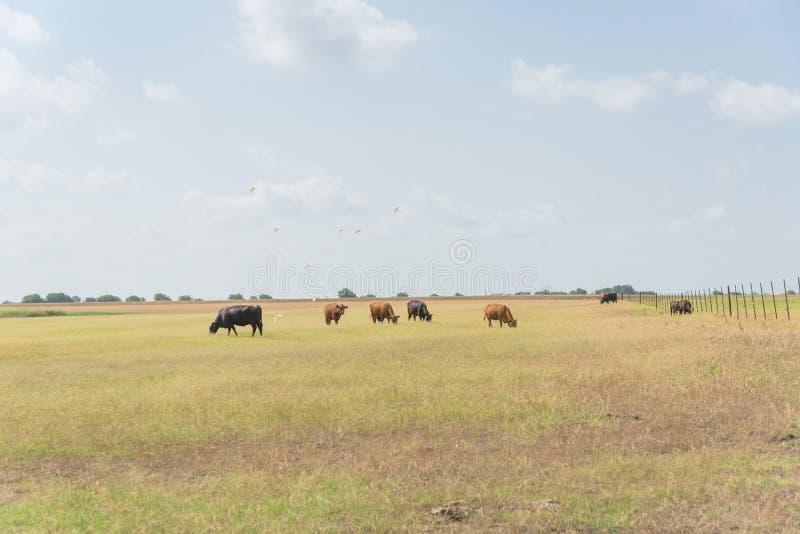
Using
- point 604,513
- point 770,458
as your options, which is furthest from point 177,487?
point 770,458

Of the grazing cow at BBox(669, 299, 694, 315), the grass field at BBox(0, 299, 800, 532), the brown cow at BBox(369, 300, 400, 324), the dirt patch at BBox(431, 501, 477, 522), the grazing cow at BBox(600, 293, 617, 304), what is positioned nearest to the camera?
the dirt patch at BBox(431, 501, 477, 522)

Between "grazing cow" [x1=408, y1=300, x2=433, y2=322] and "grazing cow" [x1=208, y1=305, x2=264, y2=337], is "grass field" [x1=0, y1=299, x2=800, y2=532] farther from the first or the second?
"grazing cow" [x1=408, y1=300, x2=433, y2=322]

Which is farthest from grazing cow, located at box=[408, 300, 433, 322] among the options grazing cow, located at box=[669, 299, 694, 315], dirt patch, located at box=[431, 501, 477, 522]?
dirt patch, located at box=[431, 501, 477, 522]

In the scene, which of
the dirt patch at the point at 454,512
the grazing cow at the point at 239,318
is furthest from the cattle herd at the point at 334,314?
the dirt patch at the point at 454,512

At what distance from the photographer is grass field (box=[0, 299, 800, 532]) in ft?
29.5

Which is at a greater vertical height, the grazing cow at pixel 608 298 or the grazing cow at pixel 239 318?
the grazing cow at pixel 608 298

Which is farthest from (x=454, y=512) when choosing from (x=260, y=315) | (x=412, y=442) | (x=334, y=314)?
(x=334, y=314)

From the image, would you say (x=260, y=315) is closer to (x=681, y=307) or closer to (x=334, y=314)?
(x=334, y=314)

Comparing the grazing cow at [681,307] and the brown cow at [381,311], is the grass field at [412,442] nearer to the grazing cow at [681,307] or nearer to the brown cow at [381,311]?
the brown cow at [381,311]

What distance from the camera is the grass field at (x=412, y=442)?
898cm

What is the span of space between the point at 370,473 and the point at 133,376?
13.8 meters

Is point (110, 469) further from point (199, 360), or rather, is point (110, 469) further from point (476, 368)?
point (199, 360)

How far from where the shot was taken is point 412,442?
12.7m

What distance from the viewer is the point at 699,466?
10.7 metres
